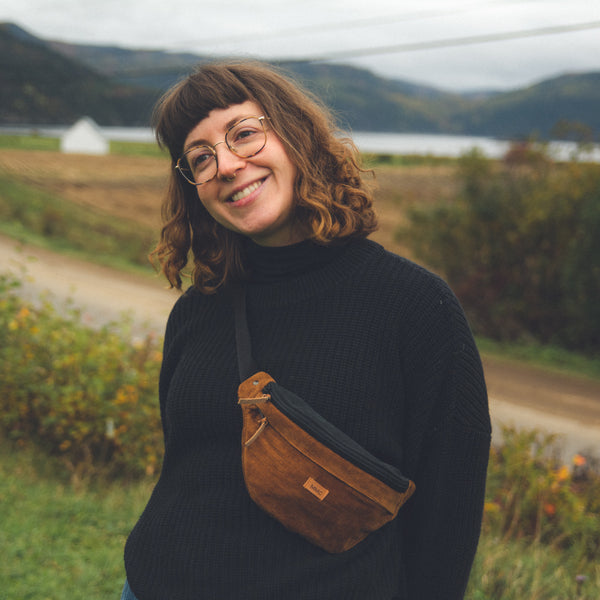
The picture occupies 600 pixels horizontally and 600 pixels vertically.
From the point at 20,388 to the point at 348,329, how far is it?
362 centimetres

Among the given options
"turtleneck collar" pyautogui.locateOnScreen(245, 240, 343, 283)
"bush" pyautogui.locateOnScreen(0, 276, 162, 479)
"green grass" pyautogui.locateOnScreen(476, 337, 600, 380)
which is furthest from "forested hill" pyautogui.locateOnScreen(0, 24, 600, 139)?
"turtleneck collar" pyautogui.locateOnScreen(245, 240, 343, 283)

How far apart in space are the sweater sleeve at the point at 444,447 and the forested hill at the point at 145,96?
29.4ft

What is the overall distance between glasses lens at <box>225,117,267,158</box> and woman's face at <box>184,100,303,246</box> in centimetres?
1

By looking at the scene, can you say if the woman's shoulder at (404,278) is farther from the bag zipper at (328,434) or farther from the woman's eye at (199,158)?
the woman's eye at (199,158)

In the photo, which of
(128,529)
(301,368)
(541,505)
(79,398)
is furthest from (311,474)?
(79,398)

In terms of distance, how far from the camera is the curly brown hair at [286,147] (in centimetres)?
149

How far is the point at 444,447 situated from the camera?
134 centimetres

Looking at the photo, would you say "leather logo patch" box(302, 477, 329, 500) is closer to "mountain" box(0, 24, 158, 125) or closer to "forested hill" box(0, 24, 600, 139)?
"forested hill" box(0, 24, 600, 139)

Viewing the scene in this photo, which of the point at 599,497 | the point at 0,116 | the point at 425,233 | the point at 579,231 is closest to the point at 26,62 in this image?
the point at 0,116

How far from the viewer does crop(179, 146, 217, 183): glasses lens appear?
150cm

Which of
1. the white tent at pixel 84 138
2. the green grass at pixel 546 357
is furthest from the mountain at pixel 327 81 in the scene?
the white tent at pixel 84 138

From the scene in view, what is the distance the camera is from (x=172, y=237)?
1.83 metres

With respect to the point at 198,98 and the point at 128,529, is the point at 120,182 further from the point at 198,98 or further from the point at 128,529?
the point at 198,98

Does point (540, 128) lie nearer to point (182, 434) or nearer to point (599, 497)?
point (599, 497)
